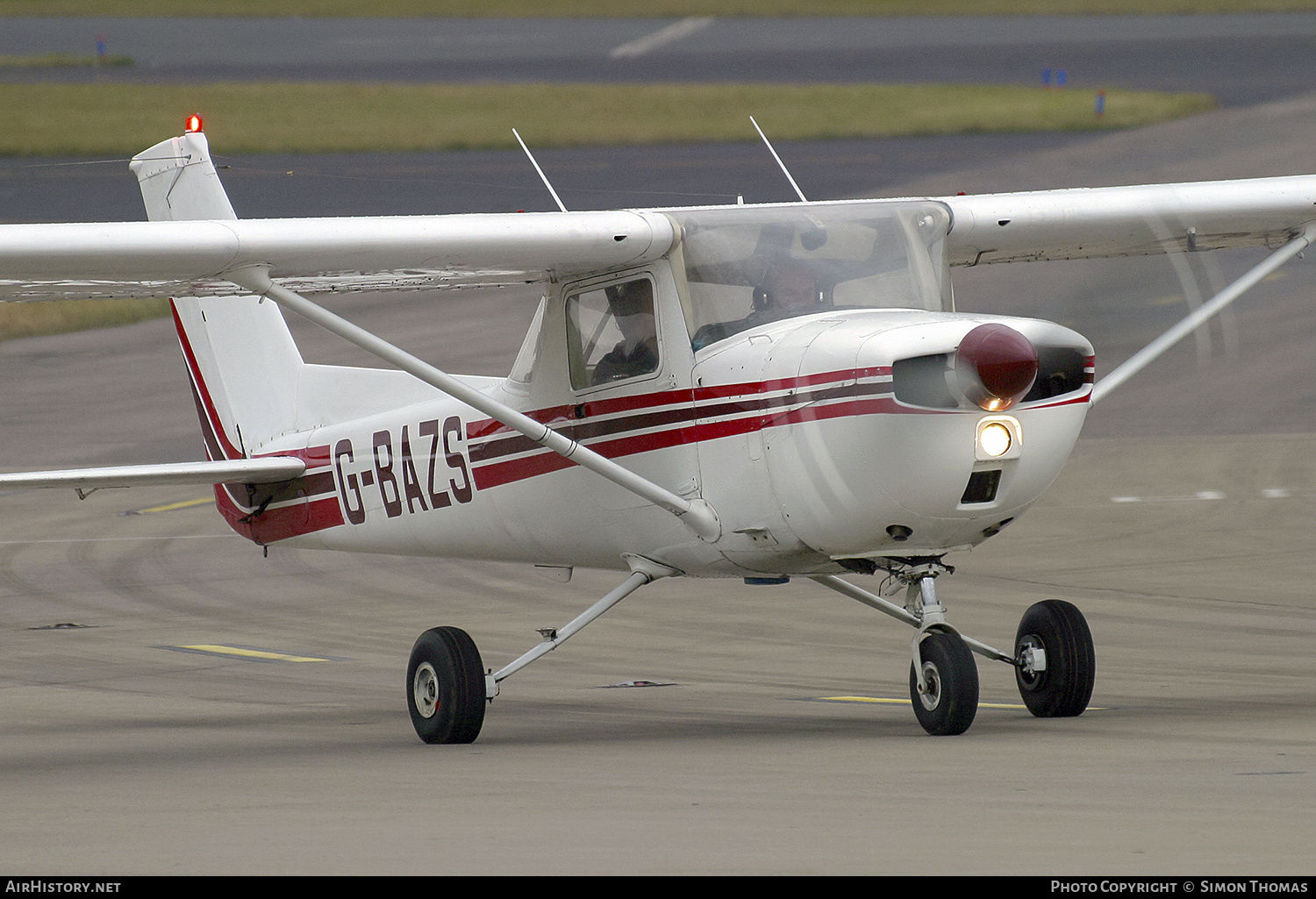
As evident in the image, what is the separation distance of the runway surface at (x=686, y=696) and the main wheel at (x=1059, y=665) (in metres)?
0.18

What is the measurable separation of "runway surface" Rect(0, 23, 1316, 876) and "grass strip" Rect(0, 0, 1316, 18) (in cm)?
3176

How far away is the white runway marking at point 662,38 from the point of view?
54344 mm

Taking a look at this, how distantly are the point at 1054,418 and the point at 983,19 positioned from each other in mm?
51894

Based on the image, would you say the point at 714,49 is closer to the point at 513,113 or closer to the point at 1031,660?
the point at 513,113

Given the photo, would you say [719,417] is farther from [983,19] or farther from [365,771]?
[983,19]

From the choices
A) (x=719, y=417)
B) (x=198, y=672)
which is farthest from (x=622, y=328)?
(x=198, y=672)

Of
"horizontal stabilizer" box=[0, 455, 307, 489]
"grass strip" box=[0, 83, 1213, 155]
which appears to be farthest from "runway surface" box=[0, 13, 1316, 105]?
"horizontal stabilizer" box=[0, 455, 307, 489]

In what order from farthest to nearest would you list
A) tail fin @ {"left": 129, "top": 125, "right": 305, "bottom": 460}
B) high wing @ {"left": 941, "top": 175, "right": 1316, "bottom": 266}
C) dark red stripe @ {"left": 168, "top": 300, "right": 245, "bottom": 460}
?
1. dark red stripe @ {"left": 168, "top": 300, "right": 245, "bottom": 460}
2. tail fin @ {"left": 129, "top": 125, "right": 305, "bottom": 460}
3. high wing @ {"left": 941, "top": 175, "right": 1316, "bottom": 266}

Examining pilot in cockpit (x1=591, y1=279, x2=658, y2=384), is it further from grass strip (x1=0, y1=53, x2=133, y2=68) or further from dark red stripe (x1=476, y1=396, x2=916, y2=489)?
grass strip (x1=0, y1=53, x2=133, y2=68)

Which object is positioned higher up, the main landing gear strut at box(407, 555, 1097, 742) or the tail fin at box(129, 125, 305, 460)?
the tail fin at box(129, 125, 305, 460)

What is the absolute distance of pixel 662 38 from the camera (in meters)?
56.7

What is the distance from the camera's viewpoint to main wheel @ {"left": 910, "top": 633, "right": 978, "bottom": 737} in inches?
380

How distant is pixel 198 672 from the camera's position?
47.6 ft

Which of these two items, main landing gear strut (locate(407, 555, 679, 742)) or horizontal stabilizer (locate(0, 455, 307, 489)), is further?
horizontal stabilizer (locate(0, 455, 307, 489))
